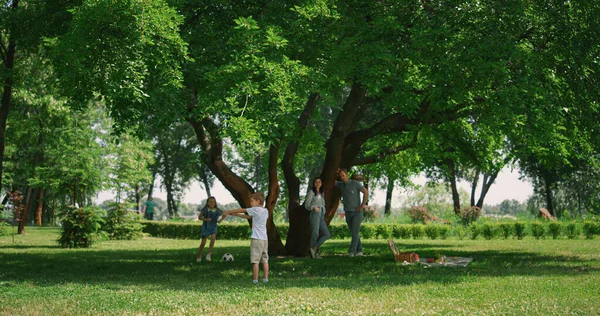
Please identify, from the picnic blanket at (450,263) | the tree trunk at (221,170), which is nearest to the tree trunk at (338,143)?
the tree trunk at (221,170)

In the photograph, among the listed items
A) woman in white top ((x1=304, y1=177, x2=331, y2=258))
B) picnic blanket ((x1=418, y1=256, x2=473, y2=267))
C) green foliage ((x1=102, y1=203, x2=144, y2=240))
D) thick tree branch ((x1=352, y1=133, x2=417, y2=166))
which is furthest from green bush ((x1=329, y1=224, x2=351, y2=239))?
picnic blanket ((x1=418, y1=256, x2=473, y2=267))

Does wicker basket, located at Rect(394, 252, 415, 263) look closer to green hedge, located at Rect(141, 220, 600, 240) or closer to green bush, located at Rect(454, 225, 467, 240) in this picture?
green hedge, located at Rect(141, 220, 600, 240)

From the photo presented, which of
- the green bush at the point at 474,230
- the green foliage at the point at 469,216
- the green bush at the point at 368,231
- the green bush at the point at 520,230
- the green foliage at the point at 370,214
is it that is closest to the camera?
the green bush at the point at 520,230

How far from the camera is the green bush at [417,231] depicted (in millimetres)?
31070

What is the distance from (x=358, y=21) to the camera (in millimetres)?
14891

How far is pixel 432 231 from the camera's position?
3097 centimetres

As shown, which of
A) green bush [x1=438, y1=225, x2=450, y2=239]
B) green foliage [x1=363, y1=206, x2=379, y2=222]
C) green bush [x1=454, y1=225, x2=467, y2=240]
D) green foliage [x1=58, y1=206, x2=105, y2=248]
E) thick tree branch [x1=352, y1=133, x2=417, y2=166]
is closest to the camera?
thick tree branch [x1=352, y1=133, x2=417, y2=166]

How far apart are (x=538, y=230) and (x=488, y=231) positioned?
2.27 metres

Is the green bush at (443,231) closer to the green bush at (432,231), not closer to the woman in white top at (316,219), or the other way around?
the green bush at (432,231)

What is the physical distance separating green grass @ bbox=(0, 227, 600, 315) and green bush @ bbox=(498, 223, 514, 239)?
12893 mm

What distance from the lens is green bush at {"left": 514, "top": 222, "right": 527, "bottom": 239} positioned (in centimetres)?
2880

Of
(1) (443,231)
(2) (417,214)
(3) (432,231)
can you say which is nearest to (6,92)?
(3) (432,231)

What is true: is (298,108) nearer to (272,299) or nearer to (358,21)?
(358,21)

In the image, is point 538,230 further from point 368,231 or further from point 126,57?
point 126,57
